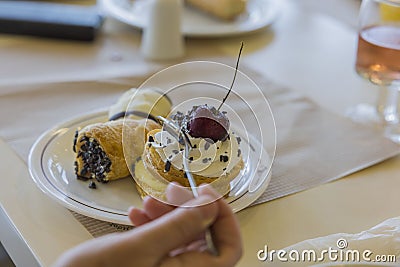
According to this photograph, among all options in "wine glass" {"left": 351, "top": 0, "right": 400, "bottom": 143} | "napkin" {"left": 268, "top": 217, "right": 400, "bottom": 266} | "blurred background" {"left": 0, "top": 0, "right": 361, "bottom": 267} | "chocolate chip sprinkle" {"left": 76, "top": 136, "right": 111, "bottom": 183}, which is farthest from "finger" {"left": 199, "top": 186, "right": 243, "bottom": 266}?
"blurred background" {"left": 0, "top": 0, "right": 361, "bottom": 267}

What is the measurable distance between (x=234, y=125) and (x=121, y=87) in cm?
37

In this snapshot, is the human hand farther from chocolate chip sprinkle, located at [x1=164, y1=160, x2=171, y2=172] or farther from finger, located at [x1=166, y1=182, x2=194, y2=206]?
chocolate chip sprinkle, located at [x1=164, y1=160, x2=171, y2=172]

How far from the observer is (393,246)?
0.63m

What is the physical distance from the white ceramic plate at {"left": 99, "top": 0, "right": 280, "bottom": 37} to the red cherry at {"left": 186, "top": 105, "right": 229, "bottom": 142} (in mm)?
539

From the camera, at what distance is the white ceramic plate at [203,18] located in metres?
1.22

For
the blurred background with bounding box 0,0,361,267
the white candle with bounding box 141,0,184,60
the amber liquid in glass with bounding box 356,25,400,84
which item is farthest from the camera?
the blurred background with bounding box 0,0,361,267

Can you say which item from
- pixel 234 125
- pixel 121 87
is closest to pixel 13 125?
pixel 121 87

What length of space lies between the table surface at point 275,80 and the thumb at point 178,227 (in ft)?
0.60

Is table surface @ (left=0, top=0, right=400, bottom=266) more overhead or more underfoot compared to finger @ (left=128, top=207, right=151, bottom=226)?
more underfoot

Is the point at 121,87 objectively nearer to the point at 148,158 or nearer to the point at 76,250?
the point at 148,158

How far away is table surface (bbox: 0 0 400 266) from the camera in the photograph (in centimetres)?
70

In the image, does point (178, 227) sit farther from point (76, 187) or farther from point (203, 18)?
point (203, 18)

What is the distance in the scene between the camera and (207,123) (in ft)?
2.20

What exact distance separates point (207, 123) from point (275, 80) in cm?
45
